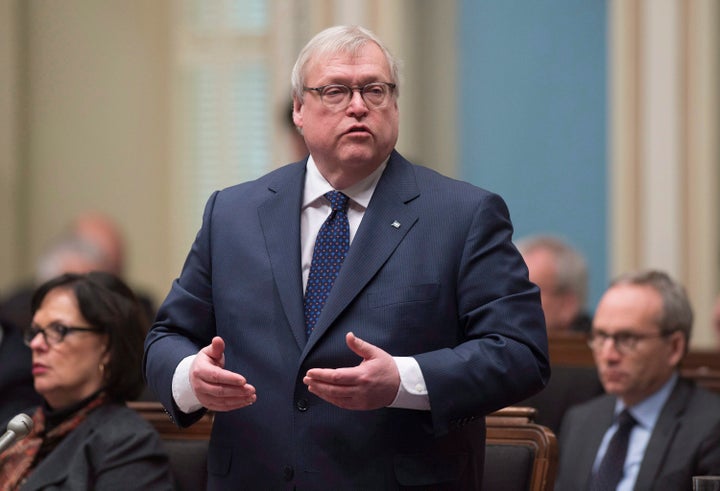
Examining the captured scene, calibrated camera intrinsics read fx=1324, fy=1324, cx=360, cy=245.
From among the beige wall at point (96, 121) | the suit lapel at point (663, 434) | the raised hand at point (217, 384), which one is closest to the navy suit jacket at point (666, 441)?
the suit lapel at point (663, 434)

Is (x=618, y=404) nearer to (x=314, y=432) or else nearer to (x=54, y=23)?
(x=314, y=432)

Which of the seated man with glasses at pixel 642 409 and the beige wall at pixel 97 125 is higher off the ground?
the beige wall at pixel 97 125

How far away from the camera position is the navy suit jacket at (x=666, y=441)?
448cm

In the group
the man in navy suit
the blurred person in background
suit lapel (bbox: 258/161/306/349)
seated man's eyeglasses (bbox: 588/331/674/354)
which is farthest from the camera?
the blurred person in background

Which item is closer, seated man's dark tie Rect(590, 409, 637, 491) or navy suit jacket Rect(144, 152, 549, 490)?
navy suit jacket Rect(144, 152, 549, 490)

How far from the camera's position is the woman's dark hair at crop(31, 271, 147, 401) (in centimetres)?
426

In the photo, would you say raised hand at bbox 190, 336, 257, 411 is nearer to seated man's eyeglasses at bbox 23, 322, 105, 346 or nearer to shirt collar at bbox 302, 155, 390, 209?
shirt collar at bbox 302, 155, 390, 209

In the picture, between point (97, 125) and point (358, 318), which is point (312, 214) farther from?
point (97, 125)

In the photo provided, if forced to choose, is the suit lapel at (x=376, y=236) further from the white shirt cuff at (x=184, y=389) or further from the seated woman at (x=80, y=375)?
the seated woman at (x=80, y=375)

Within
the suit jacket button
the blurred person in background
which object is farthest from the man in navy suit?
the blurred person in background

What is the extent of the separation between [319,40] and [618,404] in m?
2.28

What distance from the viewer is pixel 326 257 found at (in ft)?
10.9

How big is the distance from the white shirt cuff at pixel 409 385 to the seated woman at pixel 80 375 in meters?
1.22

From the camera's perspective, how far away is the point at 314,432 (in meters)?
3.20
